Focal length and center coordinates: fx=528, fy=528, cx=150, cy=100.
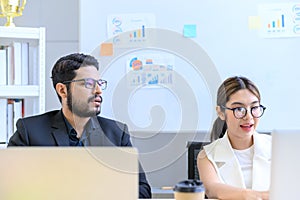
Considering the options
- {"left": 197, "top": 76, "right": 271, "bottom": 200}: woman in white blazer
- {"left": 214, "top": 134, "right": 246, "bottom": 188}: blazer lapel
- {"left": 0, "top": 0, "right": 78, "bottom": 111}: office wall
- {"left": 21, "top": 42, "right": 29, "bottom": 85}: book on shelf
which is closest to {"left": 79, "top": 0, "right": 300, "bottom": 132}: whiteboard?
{"left": 0, "top": 0, "right": 78, "bottom": 111}: office wall

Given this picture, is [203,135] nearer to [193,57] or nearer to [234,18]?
[193,57]

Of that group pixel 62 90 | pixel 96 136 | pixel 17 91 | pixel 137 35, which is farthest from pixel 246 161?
pixel 17 91

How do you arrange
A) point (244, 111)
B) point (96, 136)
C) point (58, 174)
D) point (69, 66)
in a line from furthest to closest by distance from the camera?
point (69, 66)
point (96, 136)
point (244, 111)
point (58, 174)

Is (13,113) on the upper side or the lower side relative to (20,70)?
lower

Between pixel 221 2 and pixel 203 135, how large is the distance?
803mm

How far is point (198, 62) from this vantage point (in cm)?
322

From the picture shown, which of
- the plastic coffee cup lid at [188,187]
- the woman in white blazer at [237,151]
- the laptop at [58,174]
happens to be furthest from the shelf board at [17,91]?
the laptop at [58,174]

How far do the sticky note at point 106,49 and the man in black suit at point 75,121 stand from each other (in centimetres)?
49

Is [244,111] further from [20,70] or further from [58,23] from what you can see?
[58,23]

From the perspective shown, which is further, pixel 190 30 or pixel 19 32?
pixel 190 30

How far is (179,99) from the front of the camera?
3199 millimetres

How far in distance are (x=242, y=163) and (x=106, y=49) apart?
130 cm

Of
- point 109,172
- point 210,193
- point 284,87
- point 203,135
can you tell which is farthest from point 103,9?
point 109,172

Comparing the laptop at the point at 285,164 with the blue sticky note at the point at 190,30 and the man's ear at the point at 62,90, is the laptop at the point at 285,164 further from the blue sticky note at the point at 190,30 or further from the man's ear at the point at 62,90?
the blue sticky note at the point at 190,30
